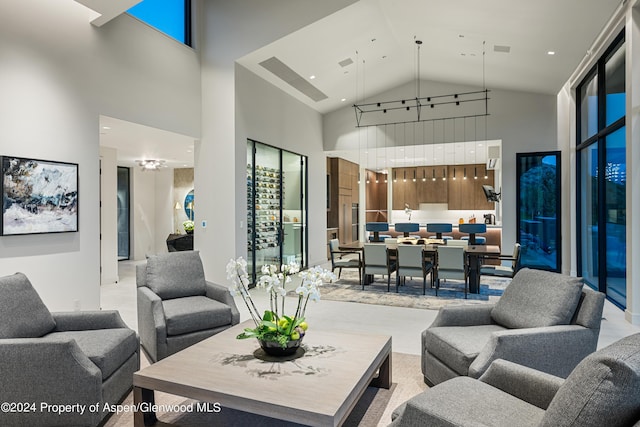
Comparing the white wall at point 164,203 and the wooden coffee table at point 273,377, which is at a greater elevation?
the white wall at point 164,203

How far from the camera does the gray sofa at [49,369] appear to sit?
92.8 inches

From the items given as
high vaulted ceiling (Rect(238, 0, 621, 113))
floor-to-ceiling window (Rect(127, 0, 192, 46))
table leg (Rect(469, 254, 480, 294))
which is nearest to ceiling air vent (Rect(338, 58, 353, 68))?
high vaulted ceiling (Rect(238, 0, 621, 113))

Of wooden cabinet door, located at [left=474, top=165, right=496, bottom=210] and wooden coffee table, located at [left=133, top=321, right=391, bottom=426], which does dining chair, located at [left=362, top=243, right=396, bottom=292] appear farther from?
wooden cabinet door, located at [left=474, top=165, right=496, bottom=210]

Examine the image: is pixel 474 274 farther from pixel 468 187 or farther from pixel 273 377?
pixel 468 187

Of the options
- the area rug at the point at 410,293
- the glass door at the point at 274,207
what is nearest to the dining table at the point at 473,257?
the area rug at the point at 410,293

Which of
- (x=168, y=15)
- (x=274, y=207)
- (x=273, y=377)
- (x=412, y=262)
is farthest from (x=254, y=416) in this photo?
(x=168, y=15)

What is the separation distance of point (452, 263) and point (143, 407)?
17.0 ft

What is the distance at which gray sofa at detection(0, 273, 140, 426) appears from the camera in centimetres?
236

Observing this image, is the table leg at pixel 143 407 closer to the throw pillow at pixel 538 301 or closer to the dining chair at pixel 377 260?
the throw pillow at pixel 538 301

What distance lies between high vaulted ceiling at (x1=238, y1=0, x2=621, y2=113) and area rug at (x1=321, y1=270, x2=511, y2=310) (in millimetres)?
4111

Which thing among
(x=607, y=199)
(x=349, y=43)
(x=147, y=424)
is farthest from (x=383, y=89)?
(x=147, y=424)

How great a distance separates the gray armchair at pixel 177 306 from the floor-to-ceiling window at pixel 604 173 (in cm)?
532

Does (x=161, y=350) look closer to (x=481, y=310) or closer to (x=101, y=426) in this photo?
(x=101, y=426)

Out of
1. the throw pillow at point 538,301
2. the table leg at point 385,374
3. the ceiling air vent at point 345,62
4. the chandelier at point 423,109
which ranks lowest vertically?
the table leg at point 385,374
